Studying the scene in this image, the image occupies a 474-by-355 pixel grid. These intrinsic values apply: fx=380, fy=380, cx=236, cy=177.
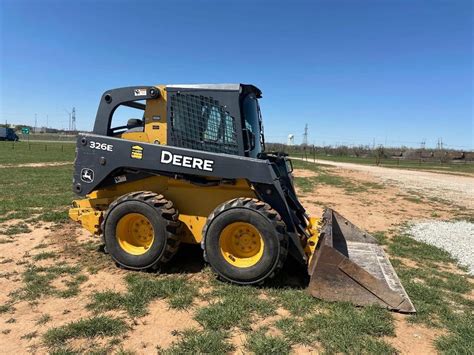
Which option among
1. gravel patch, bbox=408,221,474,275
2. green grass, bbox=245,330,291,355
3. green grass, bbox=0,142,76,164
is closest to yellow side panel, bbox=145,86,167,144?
green grass, bbox=245,330,291,355

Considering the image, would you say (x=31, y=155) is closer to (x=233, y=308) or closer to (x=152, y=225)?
(x=152, y=225)

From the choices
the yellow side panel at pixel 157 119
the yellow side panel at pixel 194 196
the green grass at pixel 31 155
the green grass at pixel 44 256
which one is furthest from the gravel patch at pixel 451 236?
the green grass at pixel 31 155

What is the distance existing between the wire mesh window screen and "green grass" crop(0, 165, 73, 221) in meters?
4.76

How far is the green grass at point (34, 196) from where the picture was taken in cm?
891

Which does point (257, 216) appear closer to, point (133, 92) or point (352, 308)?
point (352, 308)

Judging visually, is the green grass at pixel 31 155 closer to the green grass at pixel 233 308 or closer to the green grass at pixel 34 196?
the green grass at pixel 34 196

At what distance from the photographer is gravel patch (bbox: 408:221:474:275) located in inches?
271

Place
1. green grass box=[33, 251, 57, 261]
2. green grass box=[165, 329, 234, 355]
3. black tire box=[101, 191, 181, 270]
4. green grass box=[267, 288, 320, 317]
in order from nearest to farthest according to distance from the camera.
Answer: green grass box=[165, 329, 234, 355] < green grass box=[267, 288, 320, 317] < black tire box=[101, 191, 181, 270] < green grass box=[33, 251, 57, 261]

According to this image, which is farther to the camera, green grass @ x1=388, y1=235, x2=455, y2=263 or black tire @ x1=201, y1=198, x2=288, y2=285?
green grass @ x1=388, y1=235, x2=455, y2=263

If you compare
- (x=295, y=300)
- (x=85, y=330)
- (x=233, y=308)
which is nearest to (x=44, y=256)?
(x=85, y=330)

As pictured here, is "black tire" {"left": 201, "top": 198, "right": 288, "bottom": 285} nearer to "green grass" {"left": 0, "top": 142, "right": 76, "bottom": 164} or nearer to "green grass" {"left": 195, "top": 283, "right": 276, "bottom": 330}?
"green grass" {"left": 195, "top": 283, "right": 276, "bottom": 330}

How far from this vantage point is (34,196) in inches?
448

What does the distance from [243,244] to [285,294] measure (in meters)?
0.83

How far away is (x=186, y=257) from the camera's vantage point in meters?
5.91
